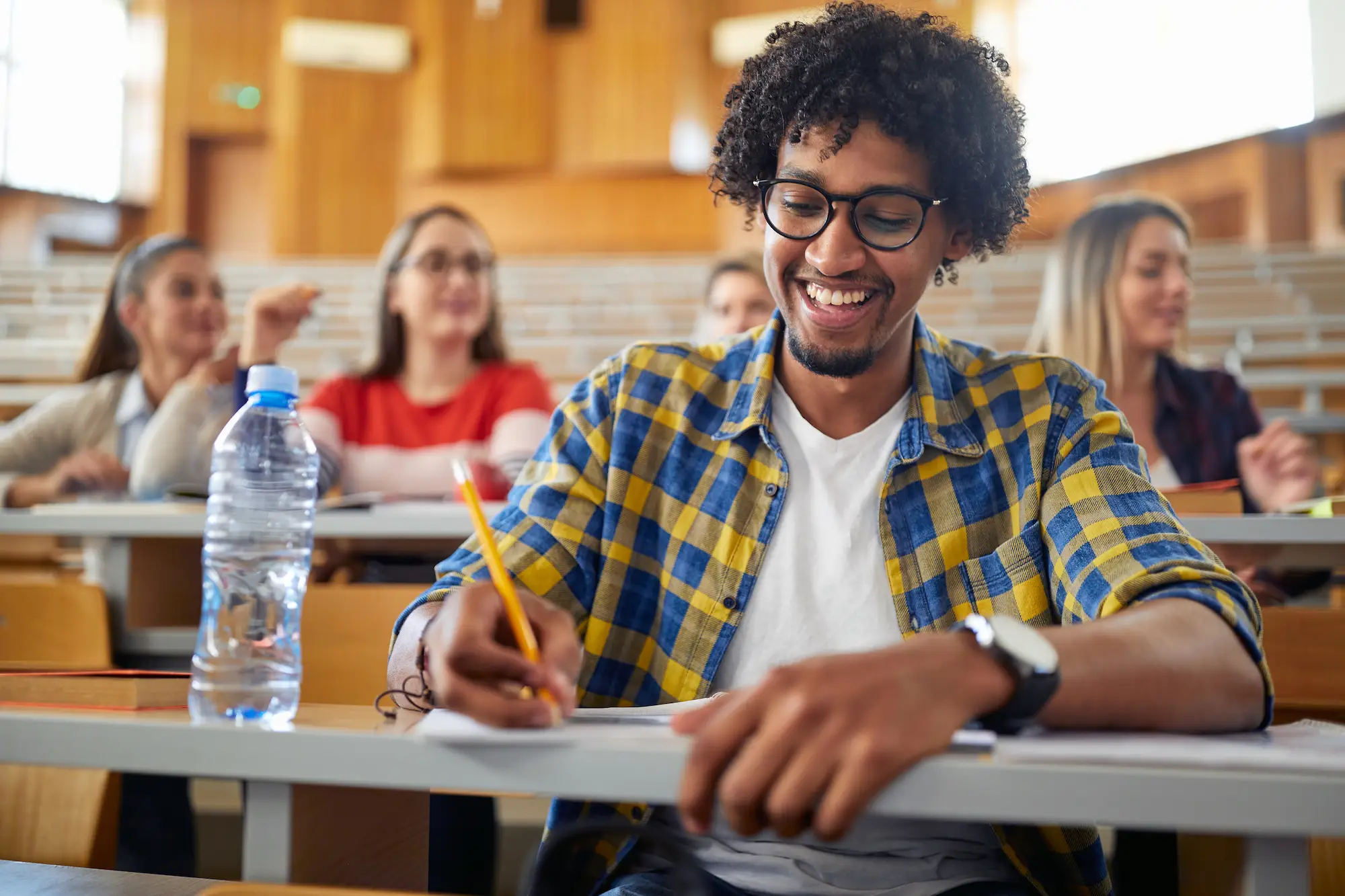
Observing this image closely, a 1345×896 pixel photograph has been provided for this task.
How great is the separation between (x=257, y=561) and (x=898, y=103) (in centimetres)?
71

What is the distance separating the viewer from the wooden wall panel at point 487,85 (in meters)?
10.3

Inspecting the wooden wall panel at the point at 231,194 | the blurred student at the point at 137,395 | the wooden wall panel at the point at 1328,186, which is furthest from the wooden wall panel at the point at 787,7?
the blurred student at the point at 137,395

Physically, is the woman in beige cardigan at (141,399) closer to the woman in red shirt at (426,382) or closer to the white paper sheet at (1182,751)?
the woman in red shirt at (426,382)

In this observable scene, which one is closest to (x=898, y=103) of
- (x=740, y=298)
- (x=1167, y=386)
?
(x=1167, y=386)

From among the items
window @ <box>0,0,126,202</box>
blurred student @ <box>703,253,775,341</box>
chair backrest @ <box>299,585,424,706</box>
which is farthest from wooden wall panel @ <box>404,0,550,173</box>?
chair backrest @ <box>299,585,424,706</box>

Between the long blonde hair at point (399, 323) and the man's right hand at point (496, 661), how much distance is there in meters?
1.92

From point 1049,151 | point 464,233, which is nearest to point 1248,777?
point 464,233

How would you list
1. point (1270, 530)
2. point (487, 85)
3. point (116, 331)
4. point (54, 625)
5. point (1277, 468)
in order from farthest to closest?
point (487, 85) < point (116, 331) < point (1277, 468) < point (54, 625) < point (1270, 530)

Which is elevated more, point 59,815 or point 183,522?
point 183,522

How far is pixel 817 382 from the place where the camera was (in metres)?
1.18

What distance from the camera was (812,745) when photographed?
0.60 meters

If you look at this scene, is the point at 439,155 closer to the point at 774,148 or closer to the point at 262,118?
the point at 262,118

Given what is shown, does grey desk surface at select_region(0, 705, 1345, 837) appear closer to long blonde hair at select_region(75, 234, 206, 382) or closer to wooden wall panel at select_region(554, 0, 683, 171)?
long blonde hair at select_region(75, 234, 206, 382)

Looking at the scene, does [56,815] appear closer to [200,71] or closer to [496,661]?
[496,661]
